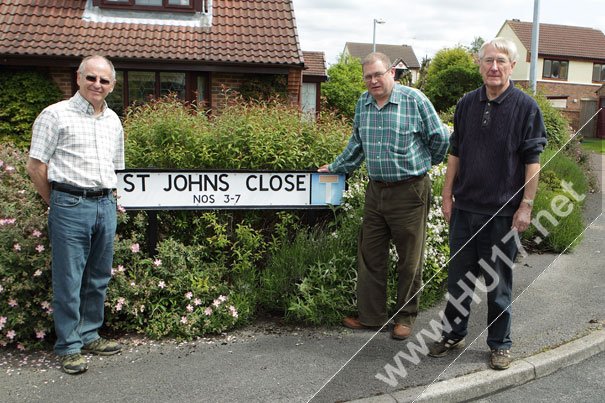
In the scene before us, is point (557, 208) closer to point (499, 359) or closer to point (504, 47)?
point (499, 359)

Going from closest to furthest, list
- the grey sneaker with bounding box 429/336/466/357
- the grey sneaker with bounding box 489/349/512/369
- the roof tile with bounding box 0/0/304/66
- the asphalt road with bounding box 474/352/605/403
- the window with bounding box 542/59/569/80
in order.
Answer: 1. the asphalt road with bounding box 474/352/605/403
2. the grey sneaker with bounding box 489/349/512/369
3. the grey sneaker with bounding box 429/336/466/357
4. the roof tile with bounding box 0/0/304/66
5. the window with bounding box 542/59/569/80

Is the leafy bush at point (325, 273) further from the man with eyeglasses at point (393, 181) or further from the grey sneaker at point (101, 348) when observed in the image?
the grey sneaker at point (101, 348)

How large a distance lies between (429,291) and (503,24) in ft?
156

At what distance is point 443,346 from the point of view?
4.02 metres

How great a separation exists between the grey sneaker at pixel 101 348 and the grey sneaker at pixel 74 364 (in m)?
0.19

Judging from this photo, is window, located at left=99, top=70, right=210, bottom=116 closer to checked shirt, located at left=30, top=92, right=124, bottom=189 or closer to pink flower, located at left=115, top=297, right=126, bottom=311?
pink flower, located at left=115, top=297, right=126, bottom=311

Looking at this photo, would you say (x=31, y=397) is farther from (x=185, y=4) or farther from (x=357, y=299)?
(x=185, y=4)

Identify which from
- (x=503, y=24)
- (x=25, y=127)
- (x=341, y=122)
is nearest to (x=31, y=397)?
(x=341, y=122)

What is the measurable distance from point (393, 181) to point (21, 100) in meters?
12.4

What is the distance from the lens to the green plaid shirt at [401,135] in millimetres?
4117

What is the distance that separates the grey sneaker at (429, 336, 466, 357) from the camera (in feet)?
13.0

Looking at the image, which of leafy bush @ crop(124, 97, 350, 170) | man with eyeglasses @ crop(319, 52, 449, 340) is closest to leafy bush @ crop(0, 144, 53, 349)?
leafy bush @ crop(124, 97, 350, 170)

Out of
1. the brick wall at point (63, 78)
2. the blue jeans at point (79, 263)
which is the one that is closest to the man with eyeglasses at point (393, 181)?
the blue jeans at point (79, 263)

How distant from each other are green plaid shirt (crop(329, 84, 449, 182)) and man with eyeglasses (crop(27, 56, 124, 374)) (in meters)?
1.79
